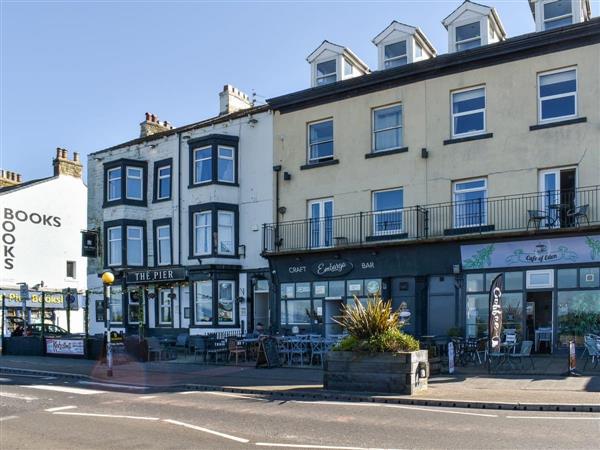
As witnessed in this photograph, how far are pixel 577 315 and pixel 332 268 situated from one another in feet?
27.5

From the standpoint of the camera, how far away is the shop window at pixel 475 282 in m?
20.5

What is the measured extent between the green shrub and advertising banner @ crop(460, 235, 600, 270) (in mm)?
7139

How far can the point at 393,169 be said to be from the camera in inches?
904

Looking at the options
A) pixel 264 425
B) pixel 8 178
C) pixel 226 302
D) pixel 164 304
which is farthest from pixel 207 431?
pixel 8 178

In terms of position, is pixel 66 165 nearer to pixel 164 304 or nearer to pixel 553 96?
pixel 164 304

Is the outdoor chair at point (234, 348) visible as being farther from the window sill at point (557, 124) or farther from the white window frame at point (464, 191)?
the window sill at point (557, 124)

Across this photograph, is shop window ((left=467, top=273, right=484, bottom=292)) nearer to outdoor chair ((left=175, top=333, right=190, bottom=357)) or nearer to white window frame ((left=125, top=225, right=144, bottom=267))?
outdoor chair ((left=175, top=333, right=190, bottom=357))

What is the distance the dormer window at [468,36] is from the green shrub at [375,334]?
1163 cm

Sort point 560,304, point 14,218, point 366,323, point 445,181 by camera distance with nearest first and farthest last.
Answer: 1. point 366,323
2. point 560,304
3. point 445,181
4. point 14,218

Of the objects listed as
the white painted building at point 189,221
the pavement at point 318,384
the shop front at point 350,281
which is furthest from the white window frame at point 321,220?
the pavement at point 318,384

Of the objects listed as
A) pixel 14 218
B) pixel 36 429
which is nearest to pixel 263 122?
pixel 36 429

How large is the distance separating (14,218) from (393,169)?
26725 mm

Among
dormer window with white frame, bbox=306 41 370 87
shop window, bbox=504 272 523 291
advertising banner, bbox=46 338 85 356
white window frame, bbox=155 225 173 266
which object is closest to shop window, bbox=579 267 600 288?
shop window, bbox=504 272 523 291

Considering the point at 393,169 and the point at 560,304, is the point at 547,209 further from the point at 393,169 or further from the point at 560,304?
the point at 393,169
